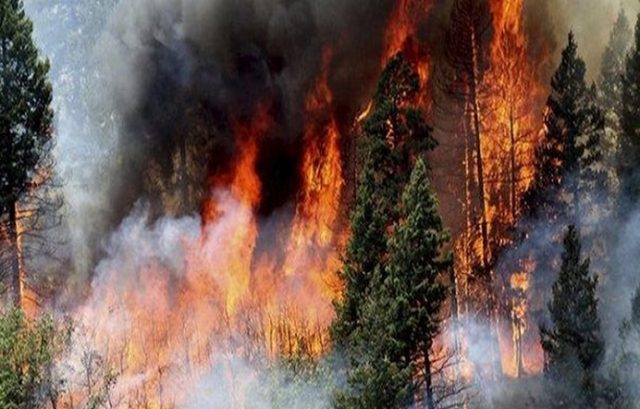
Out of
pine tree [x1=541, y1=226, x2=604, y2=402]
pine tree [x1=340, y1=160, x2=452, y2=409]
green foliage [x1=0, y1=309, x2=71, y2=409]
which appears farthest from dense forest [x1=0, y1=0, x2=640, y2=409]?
green foliage [x1=0, y1=309, x2=71, y2=409]

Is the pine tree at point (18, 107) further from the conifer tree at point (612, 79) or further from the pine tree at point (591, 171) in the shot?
the conifer tree at point (612, 79)

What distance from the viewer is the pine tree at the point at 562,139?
40.8 m

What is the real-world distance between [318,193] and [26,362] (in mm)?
24726

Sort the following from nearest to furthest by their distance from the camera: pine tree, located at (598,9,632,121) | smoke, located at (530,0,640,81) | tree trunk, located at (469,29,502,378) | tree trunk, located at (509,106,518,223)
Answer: tree trunk, located at (469,29,502,378) < pine tree, located at (598,9,632,121) < tree trunk, located at (509,106,518,223) < smoke, located at (530,0,640,81)

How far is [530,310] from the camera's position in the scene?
148 ft

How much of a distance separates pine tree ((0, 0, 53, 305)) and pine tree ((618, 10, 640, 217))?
27431 millimetres

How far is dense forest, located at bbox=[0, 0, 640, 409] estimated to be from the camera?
1441 inches

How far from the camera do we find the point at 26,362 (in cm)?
2825

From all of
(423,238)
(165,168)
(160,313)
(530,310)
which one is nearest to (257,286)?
(160,313)

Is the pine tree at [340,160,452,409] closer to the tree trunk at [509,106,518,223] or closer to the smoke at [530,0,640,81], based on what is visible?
the tree trunk at [509,106,518,223]

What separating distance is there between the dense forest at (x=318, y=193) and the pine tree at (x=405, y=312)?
0.46m

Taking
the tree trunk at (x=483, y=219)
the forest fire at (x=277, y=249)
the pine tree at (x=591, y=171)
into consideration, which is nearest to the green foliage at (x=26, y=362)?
the forest fire at (x=277, y=249)

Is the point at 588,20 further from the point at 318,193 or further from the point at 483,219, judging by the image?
the point at 318,193

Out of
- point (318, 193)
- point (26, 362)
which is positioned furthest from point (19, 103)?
point (318, 193)
